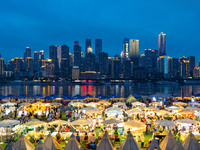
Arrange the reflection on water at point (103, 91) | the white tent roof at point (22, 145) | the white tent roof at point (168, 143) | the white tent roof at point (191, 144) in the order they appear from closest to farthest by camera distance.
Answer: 1. the white tent roof at point (191, 144)
2. the white tent roof at point (22, 145)
3. the white tent roof at point (168, 143)
4. the reflection on water at point (103, 91)

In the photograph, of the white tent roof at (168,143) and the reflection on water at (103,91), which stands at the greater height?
the white tent roof at (168,143)

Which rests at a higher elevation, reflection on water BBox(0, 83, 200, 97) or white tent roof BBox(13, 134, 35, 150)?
white tent roof BBox(13, 134, 35, 150)

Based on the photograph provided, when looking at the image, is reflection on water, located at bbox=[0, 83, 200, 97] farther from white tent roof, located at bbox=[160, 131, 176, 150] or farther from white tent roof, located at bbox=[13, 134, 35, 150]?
white tent roof, located at bbox=[13, 134, 35, 150]

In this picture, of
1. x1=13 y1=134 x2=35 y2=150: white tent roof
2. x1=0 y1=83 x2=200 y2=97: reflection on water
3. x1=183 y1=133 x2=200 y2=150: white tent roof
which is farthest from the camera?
x1=0 y1=83 x2=200 y2=97: reflection on water

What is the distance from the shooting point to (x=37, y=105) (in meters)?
29.1

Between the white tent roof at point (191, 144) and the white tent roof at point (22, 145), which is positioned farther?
the white tent roof at point (22, 145)

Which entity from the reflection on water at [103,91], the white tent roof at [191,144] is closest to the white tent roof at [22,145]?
the white tent roof at [191,144]

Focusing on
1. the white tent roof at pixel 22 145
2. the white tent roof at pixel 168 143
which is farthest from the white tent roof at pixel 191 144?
the white tent roof at pixel 22 145

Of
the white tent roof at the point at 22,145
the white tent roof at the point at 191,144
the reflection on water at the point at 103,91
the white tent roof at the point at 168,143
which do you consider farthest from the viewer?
the reflection on water at the point at 103,91

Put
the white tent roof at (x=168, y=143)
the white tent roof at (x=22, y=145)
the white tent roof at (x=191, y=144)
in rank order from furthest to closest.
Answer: the white tent roof at (x=168, y=143), the white tent roof at (x=22, y=145), the white tent roof at (x=191, y=144)

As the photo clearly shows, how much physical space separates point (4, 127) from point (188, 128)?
44.3 ft

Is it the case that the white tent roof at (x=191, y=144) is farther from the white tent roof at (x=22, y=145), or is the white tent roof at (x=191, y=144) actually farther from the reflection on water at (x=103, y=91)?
the reflection on water at (x=103, y=91)

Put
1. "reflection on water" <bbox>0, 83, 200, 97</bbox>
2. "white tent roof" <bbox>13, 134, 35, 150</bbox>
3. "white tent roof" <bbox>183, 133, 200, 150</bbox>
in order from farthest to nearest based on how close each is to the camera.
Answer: "reflection on water" <bbox>0, 83, 200, 97</bbox> → "white tent roof" <bbox>13, 134, 35, 150</bbox> → "white tent roof" <bbox>183, 133, 200, 150</bbox>

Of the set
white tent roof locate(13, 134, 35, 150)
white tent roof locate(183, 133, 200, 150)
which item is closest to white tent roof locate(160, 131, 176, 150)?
white tent roof locate(183, 133, 200, 150)
